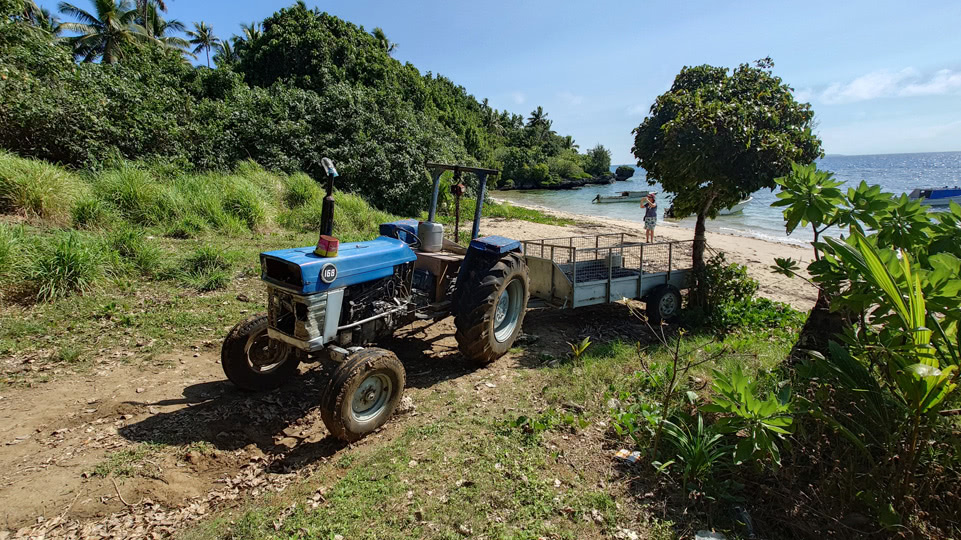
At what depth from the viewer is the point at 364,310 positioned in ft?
14.0

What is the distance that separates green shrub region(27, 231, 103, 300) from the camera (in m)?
5.50

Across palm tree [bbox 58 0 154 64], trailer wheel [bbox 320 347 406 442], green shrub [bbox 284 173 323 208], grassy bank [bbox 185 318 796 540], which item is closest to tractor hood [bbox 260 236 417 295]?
trailer wheel [bbox 320 347 406 442]

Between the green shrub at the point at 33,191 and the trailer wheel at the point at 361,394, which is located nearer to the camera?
the trailer wheel at the point at 361,394

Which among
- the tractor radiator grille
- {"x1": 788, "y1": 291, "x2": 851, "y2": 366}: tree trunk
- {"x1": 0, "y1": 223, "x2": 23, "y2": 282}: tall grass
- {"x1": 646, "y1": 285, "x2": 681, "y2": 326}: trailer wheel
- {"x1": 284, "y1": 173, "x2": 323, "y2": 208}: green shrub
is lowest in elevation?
{"x1": 646, "y1": 285, "x2": 681, "y2": 326}: trailer wheel

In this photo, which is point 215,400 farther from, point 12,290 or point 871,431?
point 871,431

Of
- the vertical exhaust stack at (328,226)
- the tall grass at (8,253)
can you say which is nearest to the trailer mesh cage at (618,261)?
the vertical exhaust stack at (328,226)

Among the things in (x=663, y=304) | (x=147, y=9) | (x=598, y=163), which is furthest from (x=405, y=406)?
(x=598, y=163)

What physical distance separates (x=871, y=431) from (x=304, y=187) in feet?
39.8

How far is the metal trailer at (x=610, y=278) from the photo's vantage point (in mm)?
6328

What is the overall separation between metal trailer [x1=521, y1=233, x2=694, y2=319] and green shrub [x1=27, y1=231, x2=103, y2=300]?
220 inches

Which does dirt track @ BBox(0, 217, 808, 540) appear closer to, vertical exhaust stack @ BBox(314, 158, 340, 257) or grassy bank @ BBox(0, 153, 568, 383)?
grassy bank @ BBox(0, 153, 568, 383)

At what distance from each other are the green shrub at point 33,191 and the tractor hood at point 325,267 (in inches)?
238

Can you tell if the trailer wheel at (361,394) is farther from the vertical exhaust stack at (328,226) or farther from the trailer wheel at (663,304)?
the trailer wheel at (663,304)

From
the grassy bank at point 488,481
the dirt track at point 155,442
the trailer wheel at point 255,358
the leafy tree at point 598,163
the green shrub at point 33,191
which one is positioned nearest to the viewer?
the grassy bank at point 488,481
